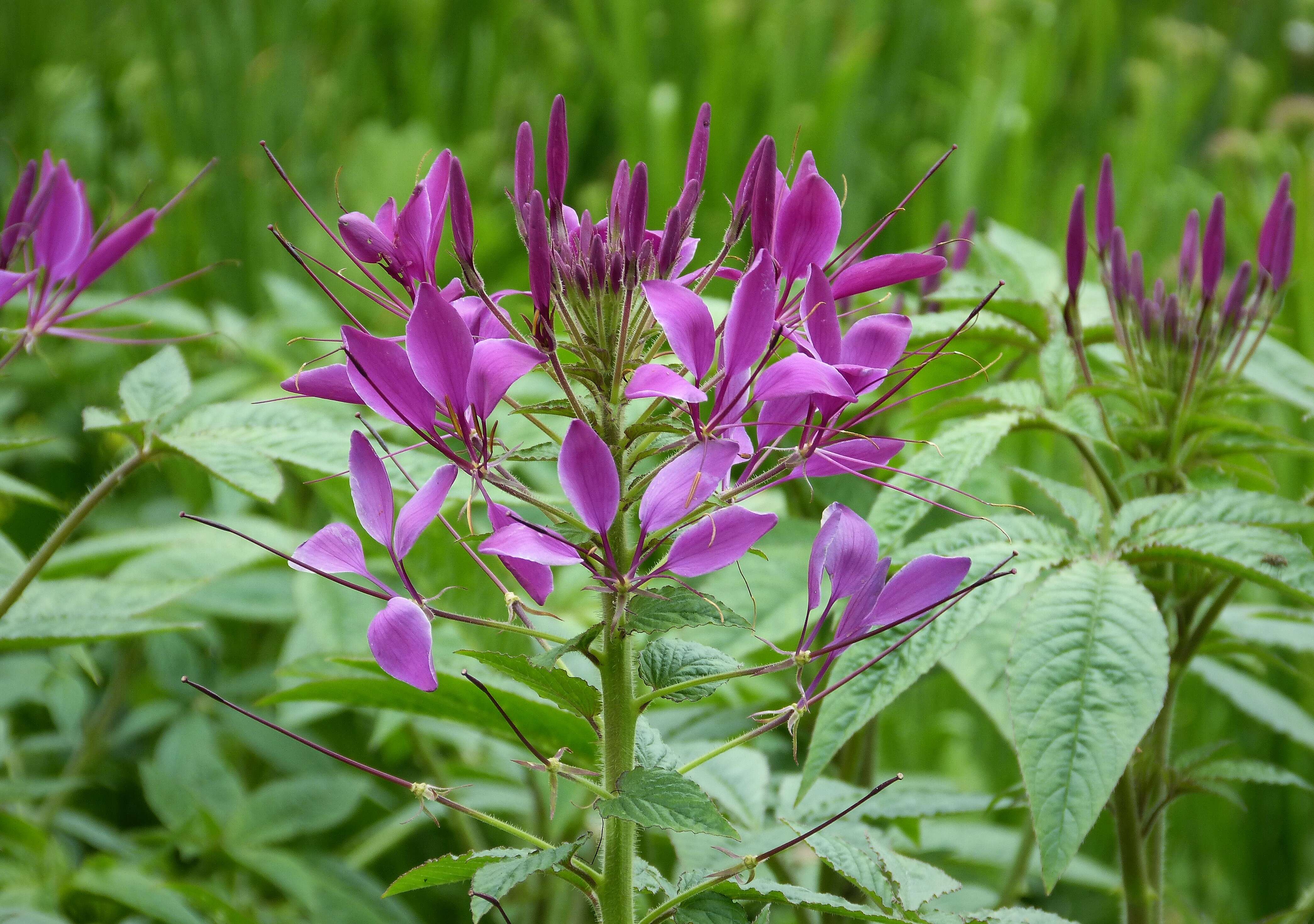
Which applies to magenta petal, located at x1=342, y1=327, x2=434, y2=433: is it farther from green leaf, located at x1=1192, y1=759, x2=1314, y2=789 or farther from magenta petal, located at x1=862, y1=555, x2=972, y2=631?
green leaf, located at x1=1192, y1=759, x2=1314, y2=789

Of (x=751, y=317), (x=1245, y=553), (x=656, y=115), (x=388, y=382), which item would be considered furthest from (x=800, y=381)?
(x=656, y=115)

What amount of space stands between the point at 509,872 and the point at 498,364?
0.53ft

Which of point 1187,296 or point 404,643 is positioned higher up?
point 1187,296

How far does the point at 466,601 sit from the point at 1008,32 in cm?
203

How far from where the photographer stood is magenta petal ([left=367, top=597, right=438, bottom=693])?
1.02 feet

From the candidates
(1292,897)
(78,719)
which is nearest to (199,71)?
(78,719)

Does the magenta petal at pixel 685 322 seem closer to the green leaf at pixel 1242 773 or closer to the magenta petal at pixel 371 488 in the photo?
the magenta petal at pixel 371 488

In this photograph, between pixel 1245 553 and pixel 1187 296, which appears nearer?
pixel 1245 553

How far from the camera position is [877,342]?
1.17 ft

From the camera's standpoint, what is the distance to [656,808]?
0.32 m

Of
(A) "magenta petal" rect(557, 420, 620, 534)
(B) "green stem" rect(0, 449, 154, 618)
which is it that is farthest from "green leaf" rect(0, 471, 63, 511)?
(A) "magenta petal" rect(557, 420, 620, 534)

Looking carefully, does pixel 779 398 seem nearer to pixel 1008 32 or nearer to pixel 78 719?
pixel 78 719

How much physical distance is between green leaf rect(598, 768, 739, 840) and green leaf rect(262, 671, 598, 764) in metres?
0.15

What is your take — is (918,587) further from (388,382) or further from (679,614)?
(388,382)
